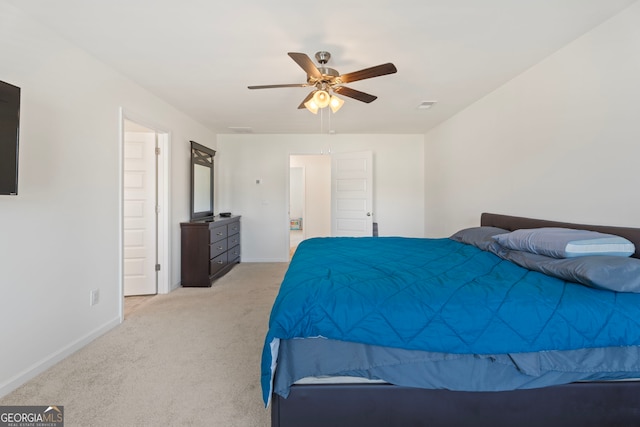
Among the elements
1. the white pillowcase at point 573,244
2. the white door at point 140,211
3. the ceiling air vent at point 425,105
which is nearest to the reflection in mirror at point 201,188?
the white door at point 140,211

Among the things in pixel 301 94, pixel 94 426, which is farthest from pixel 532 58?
pixel 94 426

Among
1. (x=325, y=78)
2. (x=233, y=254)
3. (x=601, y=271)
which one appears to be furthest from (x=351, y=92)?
(x=233, y=254)

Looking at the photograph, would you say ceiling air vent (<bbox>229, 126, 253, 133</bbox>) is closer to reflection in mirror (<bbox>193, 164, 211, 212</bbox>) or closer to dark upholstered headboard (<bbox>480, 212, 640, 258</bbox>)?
reflection in mirror (<bbox>193, 164, 211, 212</bbox>)

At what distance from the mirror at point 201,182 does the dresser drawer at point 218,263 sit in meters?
0.68

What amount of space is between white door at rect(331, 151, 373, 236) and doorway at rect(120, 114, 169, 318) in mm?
2812

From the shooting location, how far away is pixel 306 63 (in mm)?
1952

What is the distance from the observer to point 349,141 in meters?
5.41

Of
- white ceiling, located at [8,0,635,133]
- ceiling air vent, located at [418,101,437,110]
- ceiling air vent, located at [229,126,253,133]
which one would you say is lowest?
white ceiling, located at [8,0,635,133]

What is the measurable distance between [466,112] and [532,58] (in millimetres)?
1350

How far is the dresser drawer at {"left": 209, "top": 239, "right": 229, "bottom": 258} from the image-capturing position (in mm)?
3999

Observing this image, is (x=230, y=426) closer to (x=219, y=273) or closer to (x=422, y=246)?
(x=422, y=246)

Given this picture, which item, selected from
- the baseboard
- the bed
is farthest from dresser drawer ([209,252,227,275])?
the bed

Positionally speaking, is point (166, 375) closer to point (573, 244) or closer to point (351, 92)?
point (351, 92)

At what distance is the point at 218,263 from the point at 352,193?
2.52 meters
